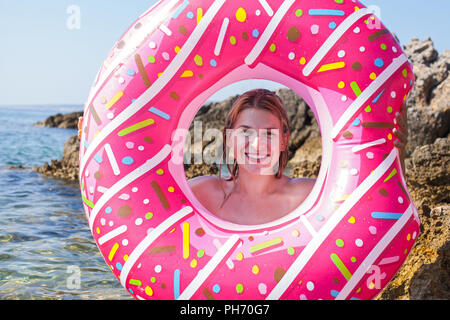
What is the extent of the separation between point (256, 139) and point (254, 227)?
0.46 metres

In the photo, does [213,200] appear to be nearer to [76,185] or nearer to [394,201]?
[394,201]

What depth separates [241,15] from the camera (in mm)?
1935

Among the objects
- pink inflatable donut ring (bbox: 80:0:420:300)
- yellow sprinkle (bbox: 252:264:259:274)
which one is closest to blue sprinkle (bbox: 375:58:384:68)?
pink inflatable donut ring (bbox: 80:0:420:300)

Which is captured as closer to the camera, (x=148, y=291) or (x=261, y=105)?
(x=148, y=291)

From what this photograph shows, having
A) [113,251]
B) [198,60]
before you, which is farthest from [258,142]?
[113,251]

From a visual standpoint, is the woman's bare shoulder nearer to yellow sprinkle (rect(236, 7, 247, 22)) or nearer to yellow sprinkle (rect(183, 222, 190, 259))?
yellow sprinkle (rect(183, 222, 190, 259))

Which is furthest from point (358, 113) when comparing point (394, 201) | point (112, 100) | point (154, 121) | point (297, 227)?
point (112, 100)

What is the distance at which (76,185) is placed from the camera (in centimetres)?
741

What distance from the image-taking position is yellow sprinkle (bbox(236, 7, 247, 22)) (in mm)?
1934

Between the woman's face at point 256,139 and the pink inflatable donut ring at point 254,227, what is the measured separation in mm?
305

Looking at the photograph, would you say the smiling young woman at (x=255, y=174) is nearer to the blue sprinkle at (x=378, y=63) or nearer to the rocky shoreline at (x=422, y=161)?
the blue sprinkle at (x=378, y=63)

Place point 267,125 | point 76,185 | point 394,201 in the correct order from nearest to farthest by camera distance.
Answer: point 394,201, point 267,125, point 76,185

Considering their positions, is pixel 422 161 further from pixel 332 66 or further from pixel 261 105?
pixel 332 66

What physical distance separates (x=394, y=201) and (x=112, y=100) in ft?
4.16
